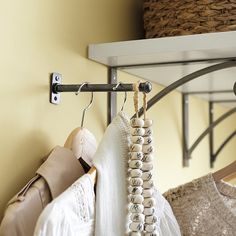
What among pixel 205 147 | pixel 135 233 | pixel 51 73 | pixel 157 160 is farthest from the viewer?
pixel 205 147

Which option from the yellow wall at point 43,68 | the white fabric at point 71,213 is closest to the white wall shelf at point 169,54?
the yellow wall at point 43,68

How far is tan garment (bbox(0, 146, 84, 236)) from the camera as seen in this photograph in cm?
60

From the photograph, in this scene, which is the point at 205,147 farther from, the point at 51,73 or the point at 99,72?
the point at 51,73

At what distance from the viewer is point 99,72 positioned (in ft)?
3.05

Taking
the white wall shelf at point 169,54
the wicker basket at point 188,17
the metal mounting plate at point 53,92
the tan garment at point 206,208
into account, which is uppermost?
the wicker basket at point 188,17

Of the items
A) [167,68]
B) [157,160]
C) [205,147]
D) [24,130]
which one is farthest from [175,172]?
[24,130]

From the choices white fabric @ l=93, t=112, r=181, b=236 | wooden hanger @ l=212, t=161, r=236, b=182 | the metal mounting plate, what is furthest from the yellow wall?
wooden hanger @ l=212, t=161, r=236, b=182

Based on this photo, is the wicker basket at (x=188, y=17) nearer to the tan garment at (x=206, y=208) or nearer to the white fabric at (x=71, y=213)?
the tan garment at (x=206, y=208)

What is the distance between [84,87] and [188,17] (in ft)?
0.94

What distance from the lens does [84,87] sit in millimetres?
719

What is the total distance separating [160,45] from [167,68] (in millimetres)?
137

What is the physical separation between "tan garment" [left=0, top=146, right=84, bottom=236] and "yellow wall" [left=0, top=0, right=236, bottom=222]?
2.1 inches

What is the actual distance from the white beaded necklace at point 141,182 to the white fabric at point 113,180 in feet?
0.04

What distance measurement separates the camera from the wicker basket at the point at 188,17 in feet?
2.78
